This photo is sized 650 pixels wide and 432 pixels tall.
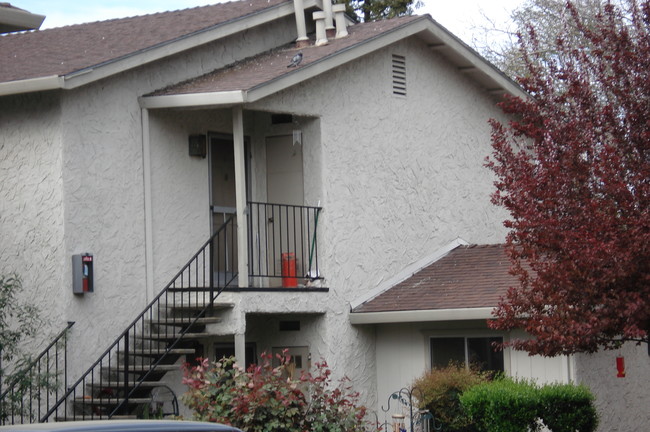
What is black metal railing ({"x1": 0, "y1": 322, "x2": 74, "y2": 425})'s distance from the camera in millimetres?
12664

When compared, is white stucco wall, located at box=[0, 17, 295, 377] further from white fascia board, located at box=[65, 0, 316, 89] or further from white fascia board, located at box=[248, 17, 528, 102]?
white fascia board, located at box=[248, 17, 528, 102]

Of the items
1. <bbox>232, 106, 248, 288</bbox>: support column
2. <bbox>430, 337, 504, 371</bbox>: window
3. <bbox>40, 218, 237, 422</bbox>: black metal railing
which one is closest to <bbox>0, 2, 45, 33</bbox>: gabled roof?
<bbox>232, 106, 248, 288</bbox>: support column

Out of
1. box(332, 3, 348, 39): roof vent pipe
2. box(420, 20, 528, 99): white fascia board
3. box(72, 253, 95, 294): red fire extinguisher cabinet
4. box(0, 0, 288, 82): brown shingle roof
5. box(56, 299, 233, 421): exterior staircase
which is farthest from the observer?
box(420, 20, 528, 99): white fascia board

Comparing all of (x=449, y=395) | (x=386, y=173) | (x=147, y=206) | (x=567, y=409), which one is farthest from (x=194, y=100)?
(x=567, y=409)

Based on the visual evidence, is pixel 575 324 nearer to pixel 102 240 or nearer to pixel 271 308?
pixel 271 308

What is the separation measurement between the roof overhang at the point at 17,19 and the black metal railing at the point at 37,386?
356 cm

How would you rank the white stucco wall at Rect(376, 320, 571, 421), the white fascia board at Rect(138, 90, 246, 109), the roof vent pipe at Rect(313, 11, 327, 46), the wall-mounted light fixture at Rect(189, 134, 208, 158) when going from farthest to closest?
the roof vent pipe at Rect(313, 11, 327, 46) → the wall-mounted light fixture at Rect(189, 134, 208, 158) → the white stucco wall at Rect(376, 320, 571, 421) → the white fascia board at Rect(138, 90, 246, 109)

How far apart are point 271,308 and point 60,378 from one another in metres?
2.95

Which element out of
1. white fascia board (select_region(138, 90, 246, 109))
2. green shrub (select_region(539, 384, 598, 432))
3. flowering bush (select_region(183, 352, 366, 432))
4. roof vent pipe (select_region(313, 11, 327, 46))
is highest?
roof vent pipe (select_region(313, 11, 327, 46))

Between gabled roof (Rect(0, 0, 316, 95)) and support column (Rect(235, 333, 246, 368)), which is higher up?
gabled roof (Rect(0, 0, 316, 95))

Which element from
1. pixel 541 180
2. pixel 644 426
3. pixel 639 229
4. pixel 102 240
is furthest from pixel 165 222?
pixel 644 426

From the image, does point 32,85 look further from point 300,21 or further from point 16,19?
point 300,21

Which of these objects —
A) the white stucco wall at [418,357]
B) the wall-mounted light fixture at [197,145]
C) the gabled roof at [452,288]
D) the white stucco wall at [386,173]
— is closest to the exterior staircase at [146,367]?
the wall-mounted light fixture at [197,145]

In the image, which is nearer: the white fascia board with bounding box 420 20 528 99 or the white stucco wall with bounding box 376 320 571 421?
the white stucco wall with bounding box 376 320 571 421
